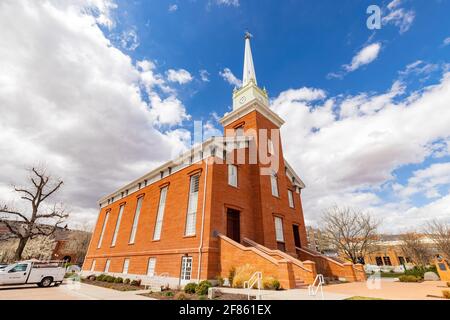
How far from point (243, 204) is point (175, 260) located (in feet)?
20.8

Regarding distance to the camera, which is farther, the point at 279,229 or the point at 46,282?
the point at 279,229

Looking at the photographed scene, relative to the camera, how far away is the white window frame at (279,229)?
59.1 ft

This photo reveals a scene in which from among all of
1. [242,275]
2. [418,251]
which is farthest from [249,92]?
[418,251]

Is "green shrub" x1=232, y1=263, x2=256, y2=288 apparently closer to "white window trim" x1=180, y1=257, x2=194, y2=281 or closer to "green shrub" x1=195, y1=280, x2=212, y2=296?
"green shrub" x1=195, y1=280, x2=212, y2=296

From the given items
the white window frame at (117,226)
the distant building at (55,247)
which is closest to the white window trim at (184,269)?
the white window frame at (117,226)

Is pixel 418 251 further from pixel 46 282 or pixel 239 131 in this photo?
pixel 46 282

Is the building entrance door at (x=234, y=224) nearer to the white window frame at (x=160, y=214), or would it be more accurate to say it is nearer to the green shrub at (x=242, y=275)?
the green shrub at (x=242, y=275)

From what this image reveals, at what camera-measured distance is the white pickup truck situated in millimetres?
14341

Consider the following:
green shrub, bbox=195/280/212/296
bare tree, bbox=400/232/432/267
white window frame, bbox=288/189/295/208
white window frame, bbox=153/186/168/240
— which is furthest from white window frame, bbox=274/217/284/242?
bare tree, bbox=400/232/432/267

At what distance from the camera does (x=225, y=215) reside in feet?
50.3

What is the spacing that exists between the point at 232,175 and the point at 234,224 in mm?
3844

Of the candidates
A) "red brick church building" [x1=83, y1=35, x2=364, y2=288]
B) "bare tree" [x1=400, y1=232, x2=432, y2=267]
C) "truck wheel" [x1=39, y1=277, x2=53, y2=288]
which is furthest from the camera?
"bare tree" [x1=400, y1=232, x2=432, y2=267]
